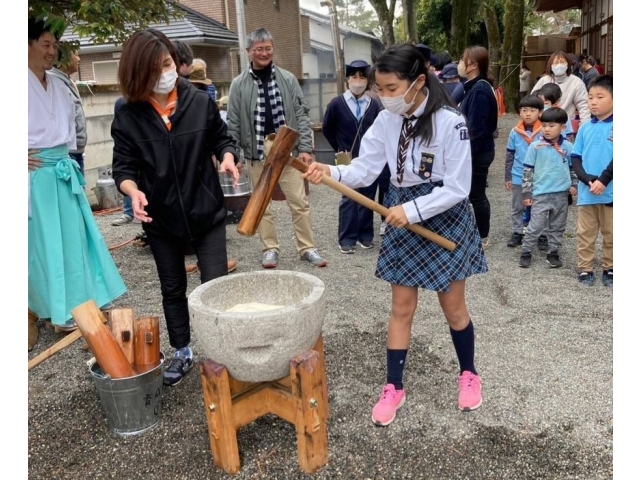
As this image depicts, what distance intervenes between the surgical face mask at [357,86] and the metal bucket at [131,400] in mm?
3774

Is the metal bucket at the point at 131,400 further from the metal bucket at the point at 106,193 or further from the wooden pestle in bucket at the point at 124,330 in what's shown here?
the metal bucket at the point at 106,193

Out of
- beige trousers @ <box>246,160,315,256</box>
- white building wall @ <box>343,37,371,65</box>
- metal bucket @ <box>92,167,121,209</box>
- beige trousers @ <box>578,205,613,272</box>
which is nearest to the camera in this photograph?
beige trousers @ <box>578,205,613,272</box>

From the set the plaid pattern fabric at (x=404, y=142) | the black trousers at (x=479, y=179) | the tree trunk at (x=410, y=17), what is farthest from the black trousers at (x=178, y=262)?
the tree trunk at (x=410, y=17)

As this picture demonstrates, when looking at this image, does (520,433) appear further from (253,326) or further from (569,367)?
(253,326)

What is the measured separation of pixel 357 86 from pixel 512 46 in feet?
41.8

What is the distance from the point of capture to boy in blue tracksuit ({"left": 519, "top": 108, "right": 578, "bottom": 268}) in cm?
521

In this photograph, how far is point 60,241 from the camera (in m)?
3.89

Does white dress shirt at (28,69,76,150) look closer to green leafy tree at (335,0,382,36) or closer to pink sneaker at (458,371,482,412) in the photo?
pink sneaker at (458,371,482,412)

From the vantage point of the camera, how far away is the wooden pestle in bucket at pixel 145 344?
3.10 meters

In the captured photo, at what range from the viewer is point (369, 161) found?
2.93 metres

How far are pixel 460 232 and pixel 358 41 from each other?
39597 millimetres

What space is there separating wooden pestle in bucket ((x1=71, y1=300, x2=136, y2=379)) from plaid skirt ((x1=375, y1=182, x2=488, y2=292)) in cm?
139

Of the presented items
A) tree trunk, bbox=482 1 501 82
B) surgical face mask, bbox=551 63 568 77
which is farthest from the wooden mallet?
tree trunk, bbox=482 1 501 82

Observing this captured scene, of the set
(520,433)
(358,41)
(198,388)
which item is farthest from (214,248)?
(358,41)
